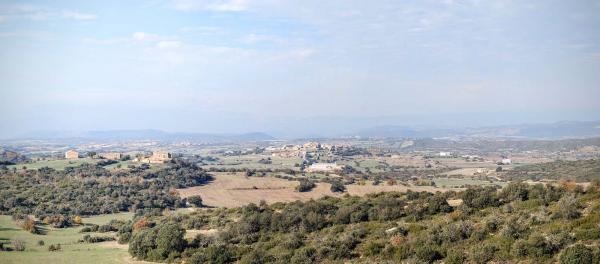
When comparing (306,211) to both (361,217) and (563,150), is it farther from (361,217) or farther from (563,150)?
(563,150)

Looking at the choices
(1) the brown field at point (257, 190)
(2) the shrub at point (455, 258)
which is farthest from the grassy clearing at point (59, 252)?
(1) the brown field at point (257, 190)

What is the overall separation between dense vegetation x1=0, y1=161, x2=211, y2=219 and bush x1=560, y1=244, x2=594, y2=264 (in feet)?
144

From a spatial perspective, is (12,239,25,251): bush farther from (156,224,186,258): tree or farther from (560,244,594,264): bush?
(560,244,594,264): bush

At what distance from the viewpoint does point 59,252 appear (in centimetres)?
2986

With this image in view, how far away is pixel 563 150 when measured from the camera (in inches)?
6309

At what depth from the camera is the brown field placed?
62.1 meters

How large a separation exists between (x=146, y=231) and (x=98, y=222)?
20747 millimetres

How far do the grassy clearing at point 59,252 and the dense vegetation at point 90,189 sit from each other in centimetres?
925

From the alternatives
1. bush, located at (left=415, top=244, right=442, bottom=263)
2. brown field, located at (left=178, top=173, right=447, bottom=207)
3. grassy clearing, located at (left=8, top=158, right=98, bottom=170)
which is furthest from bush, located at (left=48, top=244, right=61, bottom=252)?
grassy clearing, located at (left=8, top=158, right=98, bottom=170)

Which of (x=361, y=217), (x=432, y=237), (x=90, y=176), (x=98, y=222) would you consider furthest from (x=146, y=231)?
(x=90, y=176)

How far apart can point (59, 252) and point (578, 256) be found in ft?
85.3

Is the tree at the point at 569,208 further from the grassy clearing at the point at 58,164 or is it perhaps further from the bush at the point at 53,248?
the grassy clearing at the point at 58,164

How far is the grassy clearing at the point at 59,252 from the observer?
26891 millimetres

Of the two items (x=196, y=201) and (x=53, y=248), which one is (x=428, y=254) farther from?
(x=196, y=201)
